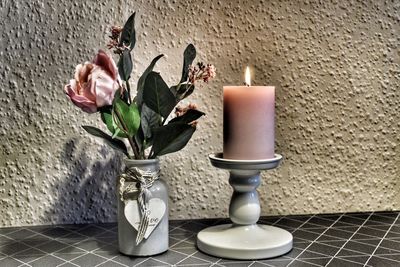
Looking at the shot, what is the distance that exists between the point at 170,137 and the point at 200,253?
7.6 inches

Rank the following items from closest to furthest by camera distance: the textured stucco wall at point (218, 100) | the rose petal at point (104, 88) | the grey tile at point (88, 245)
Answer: the rose petal at point (104, 88), the grey tile at point (88, 245), the textured stucco wall at point (218, 100)

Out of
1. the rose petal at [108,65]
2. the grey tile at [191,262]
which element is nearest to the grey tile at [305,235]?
the grey tile at [191,262]

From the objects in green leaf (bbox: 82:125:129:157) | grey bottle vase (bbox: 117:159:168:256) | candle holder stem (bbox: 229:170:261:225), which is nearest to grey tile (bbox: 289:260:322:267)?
candle holder stem (bbox: 229:170:261:225)

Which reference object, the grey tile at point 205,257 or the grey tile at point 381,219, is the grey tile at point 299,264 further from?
the grey tile at point 381,219

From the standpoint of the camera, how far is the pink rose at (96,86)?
25.6 inches

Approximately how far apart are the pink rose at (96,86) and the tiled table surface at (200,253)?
24cm

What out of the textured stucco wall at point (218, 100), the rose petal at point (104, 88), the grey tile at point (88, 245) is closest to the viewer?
the rose petal at point (104, 88)

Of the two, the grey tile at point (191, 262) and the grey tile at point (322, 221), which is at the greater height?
the grey tile at point (322, 221)

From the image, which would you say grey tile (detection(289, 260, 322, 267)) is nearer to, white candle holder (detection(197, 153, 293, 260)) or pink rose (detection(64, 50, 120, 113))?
white candle holder (detection(197, 153, 293, 260))

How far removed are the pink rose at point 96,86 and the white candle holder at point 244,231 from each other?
196 mm

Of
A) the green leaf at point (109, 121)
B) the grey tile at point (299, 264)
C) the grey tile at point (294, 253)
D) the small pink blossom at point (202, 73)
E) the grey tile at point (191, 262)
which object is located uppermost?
the small pink blossom at point (202, 73)

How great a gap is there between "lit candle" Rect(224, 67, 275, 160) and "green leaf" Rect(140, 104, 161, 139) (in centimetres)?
12

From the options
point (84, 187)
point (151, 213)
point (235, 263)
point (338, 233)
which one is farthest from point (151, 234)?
point (338, 233)

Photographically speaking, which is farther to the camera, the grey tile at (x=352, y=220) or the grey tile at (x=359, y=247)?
the grey tile at (x=352, y=220)
